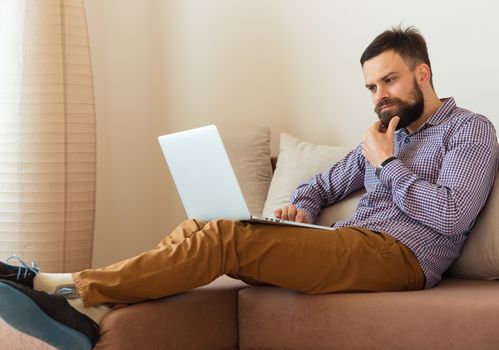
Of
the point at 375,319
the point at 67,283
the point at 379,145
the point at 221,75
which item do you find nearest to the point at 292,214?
the point at 379,145

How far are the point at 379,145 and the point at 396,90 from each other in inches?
7.2

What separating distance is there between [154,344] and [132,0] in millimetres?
2089

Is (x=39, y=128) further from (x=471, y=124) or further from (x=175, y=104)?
(x=471, y=124)

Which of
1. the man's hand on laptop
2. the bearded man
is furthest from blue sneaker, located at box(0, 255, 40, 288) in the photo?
the man's hand on laptop

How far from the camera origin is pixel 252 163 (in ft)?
9.29

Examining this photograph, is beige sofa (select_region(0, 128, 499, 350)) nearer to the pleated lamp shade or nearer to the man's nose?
the man's nose

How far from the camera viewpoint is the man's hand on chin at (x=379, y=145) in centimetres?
207

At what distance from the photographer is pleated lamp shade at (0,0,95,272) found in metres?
2.78

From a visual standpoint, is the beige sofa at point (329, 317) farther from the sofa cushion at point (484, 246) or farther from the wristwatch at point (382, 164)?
the wristwatch at point (382, 164)

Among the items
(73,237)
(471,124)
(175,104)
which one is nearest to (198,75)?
(175,104)

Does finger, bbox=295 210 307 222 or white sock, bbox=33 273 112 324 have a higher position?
finger, bbox=295 210 307 222

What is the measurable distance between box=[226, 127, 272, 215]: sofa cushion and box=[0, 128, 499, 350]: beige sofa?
1.95 ft

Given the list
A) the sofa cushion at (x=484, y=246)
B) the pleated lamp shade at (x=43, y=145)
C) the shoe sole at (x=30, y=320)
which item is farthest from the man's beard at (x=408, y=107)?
the pleated lamp shade at (x=43, y=145)

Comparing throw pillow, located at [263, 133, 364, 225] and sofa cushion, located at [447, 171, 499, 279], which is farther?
throw pillow, located at [263, 133, 364, 225]
